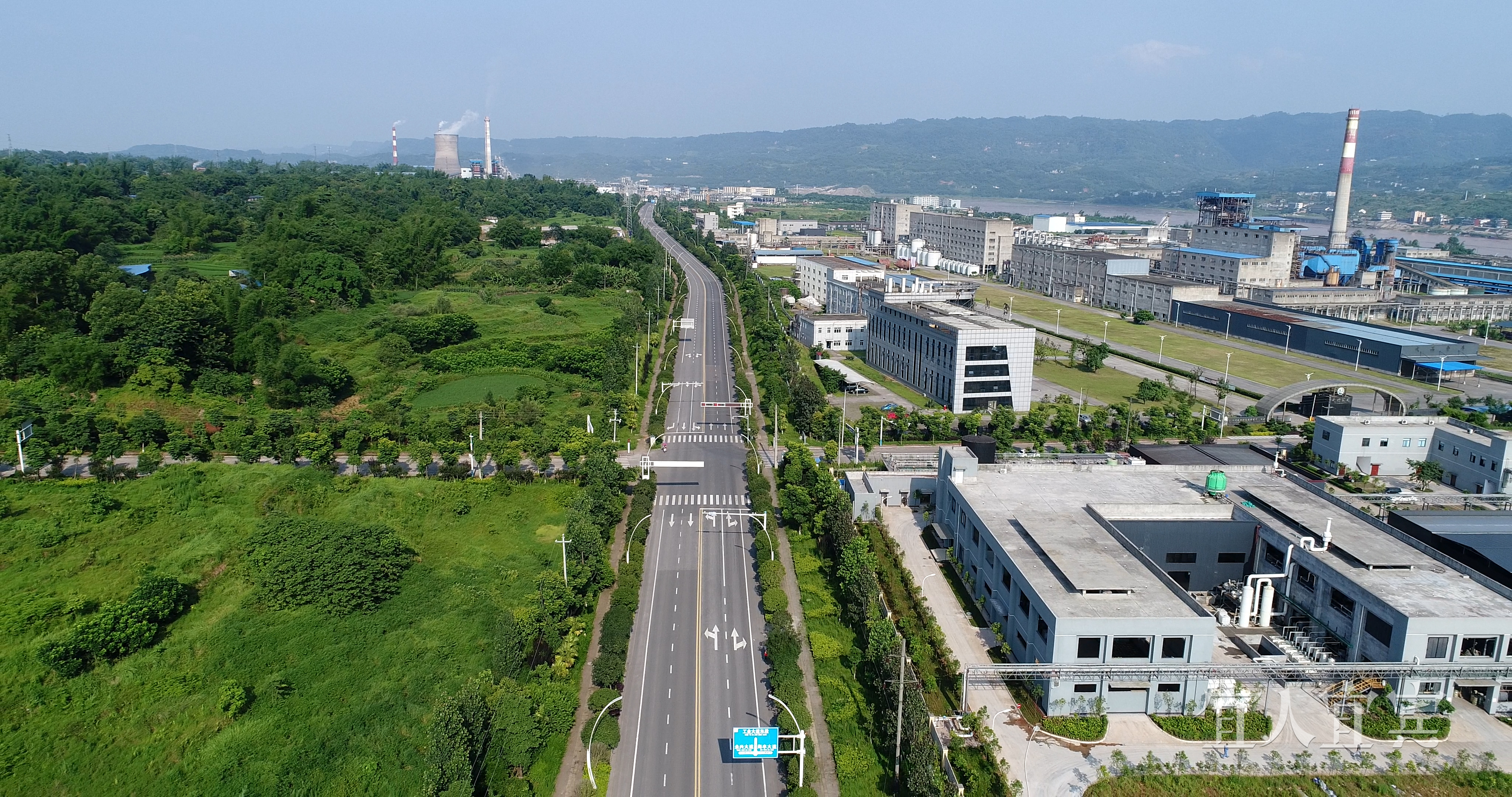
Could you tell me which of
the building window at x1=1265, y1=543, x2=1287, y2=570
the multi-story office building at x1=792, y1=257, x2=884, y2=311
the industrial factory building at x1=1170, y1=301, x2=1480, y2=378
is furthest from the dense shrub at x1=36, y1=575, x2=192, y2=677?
the industrial factory building at x1=1170, y1=301, x2=1480, y2=378

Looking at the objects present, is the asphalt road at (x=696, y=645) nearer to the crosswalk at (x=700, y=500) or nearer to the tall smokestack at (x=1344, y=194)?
the crosswalk at (x=700, y=500)

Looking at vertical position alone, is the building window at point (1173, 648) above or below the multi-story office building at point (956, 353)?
below

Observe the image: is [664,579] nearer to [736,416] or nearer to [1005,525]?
[1005,525]

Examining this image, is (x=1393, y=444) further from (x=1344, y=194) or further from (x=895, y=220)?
(x=895, y=220)

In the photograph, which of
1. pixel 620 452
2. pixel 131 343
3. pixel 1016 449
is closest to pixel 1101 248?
pixel 1016 449

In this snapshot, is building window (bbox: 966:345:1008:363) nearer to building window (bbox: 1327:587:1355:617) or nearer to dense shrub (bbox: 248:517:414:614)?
building window (bbox: 1327:587:1355:617)

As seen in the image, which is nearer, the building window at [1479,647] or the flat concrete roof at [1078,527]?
the building window at [1479,647]

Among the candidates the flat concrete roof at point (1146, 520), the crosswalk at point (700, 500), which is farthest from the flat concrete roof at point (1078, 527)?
the crosswalk at point (700, 500)
